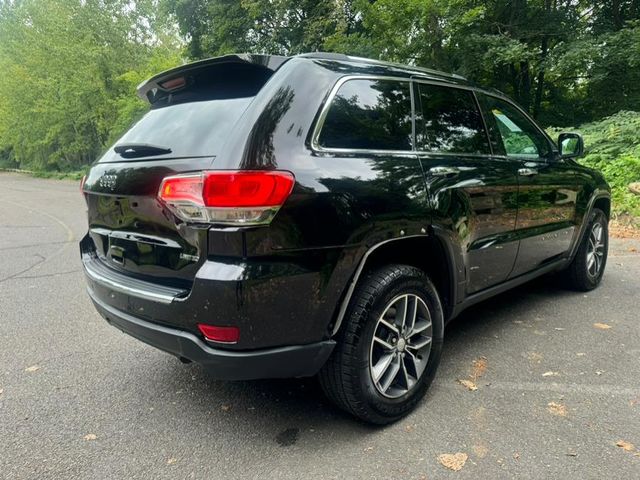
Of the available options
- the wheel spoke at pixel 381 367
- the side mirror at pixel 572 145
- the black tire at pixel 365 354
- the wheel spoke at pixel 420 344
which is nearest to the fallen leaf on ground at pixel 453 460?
the black tire at pixel 365 354

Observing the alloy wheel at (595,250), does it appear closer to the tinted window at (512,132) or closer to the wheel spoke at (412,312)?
the tinted window at (512,132)

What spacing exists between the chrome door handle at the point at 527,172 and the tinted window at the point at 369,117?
1.19 m

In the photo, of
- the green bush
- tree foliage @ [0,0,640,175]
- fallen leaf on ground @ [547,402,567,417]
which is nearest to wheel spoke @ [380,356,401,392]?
fallen leaf on ground @ [547,402,567,417]

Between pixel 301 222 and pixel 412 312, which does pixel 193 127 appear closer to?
pixel 301 222

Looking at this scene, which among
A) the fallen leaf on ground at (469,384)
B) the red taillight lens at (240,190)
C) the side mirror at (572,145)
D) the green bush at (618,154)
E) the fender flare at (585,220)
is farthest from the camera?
the green bush at (618,154)

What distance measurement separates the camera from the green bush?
8372 mm

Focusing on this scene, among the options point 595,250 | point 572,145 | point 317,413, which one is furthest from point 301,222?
point 595,250

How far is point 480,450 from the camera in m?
2.29

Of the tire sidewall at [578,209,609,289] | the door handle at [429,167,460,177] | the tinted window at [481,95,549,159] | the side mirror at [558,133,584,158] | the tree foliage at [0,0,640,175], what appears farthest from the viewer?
the tree foliage at [0,0,640,175]

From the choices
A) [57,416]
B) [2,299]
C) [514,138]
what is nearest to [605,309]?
[514,138]

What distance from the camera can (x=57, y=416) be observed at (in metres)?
2.67

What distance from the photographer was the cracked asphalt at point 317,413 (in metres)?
2.22

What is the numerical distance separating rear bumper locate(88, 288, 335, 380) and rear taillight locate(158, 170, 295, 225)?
1.84 ft

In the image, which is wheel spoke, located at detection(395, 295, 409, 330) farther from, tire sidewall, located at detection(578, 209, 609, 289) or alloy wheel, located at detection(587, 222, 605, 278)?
alloy wheel, located at detection(587, 222, 605, 278)
